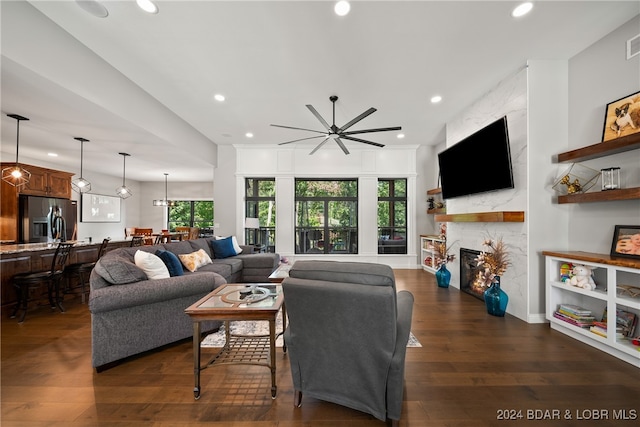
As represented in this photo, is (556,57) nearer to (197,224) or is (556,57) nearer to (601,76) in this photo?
(601,76)

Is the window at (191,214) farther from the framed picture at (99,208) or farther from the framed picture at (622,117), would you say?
the framed picture at (622,117)

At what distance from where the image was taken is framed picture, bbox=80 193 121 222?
770 cm

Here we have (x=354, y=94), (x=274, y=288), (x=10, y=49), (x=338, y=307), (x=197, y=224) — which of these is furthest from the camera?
(x=197, y=224)

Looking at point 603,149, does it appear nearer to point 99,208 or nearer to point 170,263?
point 170,263

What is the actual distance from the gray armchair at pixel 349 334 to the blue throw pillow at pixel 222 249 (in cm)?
372

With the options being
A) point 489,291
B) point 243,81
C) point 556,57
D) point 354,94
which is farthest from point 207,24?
point 489,291

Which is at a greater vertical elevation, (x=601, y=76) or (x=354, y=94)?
(x=354, y=94)

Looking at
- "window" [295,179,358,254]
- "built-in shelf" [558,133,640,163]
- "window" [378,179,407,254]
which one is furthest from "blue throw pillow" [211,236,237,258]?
"built-in shelf" [558,133,640,163]

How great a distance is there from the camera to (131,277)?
8.00ft

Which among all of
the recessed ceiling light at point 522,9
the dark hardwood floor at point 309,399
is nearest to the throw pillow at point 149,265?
the dark hardwood floor at point 309,399

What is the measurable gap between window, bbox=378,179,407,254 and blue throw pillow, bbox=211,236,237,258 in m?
3.63

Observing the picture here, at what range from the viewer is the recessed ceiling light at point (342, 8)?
7.11 feet

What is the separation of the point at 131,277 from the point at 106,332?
1.59ft

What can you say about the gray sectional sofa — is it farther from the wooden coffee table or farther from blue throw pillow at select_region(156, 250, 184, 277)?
blue throw pillow at select_region(156, 250, 184, 277)
